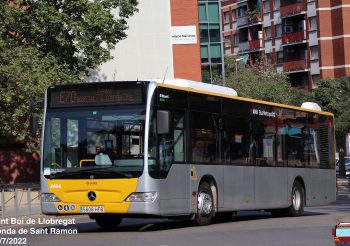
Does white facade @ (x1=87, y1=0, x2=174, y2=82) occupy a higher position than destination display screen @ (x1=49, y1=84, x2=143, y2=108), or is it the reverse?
white facade @ (x1=87, y1=0, x2=174, y2=82)

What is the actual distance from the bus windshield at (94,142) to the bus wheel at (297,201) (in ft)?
24.7

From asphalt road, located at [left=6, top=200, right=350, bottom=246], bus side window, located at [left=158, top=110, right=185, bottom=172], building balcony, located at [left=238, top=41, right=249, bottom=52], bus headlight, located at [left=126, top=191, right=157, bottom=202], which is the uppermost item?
building balcony, located at [left=238, top=41, right=249, bottom=52]

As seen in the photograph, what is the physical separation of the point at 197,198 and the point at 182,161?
3.33 feet

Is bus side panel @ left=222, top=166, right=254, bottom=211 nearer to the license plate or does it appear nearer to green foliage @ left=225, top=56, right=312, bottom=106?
the license plate

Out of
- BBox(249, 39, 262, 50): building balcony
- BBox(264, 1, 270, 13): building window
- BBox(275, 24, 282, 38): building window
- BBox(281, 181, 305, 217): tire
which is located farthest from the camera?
BBox(249, 39, 262, 50): building balcony

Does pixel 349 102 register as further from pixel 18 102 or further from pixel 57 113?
pixel 57 113

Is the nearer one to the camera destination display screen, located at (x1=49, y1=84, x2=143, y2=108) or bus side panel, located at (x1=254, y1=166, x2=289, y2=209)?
destination display screen, located at (x1=49, y1=84, x2=143, y2=108)

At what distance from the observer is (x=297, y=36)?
299ft

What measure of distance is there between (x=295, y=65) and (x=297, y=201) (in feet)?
231

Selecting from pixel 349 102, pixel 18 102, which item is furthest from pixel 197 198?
pixel 349 102

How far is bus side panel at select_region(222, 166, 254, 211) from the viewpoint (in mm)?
18953

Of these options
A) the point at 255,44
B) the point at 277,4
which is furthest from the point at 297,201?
the point at 255,44

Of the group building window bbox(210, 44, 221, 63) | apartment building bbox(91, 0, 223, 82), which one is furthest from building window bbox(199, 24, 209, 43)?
apartment building bbox(91, 0, 223, 82)

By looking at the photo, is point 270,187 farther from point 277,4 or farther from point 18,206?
point 277,4
